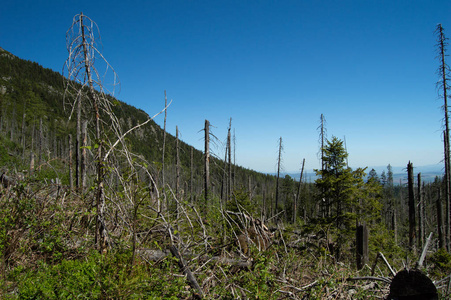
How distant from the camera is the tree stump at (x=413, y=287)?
221cm

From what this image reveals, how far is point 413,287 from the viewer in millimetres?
2254

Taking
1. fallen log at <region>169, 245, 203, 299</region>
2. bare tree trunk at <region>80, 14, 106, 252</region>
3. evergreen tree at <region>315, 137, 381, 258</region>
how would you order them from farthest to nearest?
evergreen tree at <region>315, 137, 381, 258</region>
bare tree trunk at <region>80, 14, 106, 252</region>
fallen log at <region>169, 245, 203, 299</region>

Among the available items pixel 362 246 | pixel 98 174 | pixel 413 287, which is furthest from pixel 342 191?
pixel 98 174

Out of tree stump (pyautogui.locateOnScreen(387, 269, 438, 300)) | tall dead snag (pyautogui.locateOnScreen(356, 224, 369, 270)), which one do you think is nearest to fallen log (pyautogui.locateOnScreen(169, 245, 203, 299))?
tree stump (pyautogui.locateOnScreen(387, 269, 438, 300))

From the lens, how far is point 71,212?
4.55 meters

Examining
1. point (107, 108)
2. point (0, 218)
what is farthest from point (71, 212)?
point (107, 108)

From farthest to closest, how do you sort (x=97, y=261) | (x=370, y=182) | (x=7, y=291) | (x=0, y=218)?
(x=370, y=182) < (x=0, y=218) < (x=97, y=261) < (x=7, y=291)

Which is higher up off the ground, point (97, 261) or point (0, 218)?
point (0, 218)

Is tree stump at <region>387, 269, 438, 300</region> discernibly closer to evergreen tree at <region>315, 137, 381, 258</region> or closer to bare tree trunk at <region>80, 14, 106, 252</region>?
bare tree trunk at <region>80, 14, 106, 252</region>

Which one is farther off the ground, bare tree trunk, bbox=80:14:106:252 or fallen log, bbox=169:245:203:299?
bare tree trunk, bbox=80:14:106:252

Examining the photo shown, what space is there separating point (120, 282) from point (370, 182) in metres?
16.2

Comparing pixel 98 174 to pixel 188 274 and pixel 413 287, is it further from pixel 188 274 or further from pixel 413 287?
pixel 413 287

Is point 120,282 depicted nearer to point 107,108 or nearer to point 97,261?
point 97,261

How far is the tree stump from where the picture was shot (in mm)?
2211
